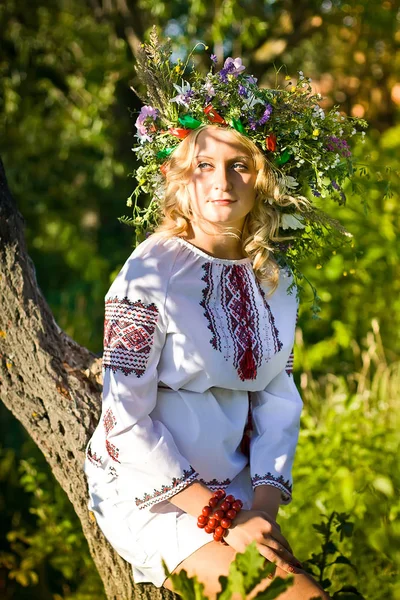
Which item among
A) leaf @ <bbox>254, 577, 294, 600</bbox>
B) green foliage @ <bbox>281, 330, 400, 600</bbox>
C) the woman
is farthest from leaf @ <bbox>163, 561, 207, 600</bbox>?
green foliage @ <bbox>281, 330, 400, 600</bbox>

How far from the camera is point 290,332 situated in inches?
94.5

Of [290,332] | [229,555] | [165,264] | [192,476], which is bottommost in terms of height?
[229,555]

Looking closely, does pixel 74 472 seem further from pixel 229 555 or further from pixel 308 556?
pixel 308 556

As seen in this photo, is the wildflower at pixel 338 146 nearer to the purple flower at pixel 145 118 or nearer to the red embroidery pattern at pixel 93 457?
the purple flower at pixel 145 118

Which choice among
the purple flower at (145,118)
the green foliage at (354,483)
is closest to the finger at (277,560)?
the green foliage at (354,483)

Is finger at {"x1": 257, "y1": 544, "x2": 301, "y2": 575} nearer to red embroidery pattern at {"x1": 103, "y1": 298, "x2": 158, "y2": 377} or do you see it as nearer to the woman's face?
red embroidery pattern at {"x1": 103, "y1": 298, "x2": 158, "y2": 377}

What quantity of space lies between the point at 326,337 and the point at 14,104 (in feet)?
10.6

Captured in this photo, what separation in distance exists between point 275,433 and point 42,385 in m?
0.76

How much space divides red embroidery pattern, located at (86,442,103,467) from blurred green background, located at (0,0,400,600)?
0.81 m

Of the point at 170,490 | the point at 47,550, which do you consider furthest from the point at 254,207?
the point at 47,550

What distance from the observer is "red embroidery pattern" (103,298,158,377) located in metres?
2.05

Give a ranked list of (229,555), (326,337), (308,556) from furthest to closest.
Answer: (326,337), (308,556), (229,555)

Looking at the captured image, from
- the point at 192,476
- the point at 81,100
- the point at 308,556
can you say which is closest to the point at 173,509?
the point at 192,476

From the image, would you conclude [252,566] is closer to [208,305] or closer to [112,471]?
[112,471]
